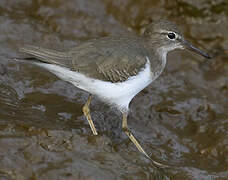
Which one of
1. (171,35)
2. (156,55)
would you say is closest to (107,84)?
(156,55)

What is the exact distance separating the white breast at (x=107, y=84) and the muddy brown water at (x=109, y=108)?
0.60 meters

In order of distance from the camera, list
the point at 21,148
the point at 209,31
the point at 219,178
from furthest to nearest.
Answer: the point at 209,31 → the point at 219,178 → the point at 21,148

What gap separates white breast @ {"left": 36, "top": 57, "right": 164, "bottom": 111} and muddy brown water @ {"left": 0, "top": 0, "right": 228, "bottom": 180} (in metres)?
0.60

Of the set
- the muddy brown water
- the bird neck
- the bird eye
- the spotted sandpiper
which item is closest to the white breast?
the spotted sandpiper

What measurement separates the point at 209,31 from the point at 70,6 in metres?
3.13

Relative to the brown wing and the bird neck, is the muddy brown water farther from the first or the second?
the bird neck

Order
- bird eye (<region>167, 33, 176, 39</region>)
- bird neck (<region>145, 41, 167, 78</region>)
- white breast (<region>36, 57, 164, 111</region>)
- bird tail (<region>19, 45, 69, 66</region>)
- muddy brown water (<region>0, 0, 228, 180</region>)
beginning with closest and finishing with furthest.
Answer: muddy brown water (<region>0, 0, 228, 180</region>) → bird tail (<region>19, 45, 69, 66</region>) → white breast (<region>36, 57, 164, 111</region>) → bird neck (<region>145, 41, 167, 78</region>) → bird eye (<region>167, 33, 176, 39</region>)

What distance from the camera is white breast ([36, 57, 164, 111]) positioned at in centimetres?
578

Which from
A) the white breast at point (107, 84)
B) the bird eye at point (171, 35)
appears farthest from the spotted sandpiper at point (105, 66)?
the bird eye at point (171, 35)

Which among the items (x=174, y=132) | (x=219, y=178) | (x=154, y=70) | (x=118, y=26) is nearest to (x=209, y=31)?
(x=118, y=26)

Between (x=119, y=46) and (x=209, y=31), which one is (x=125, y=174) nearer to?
(x=119, y=46)

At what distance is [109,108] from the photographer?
7113 millimetres

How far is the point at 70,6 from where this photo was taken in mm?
9508

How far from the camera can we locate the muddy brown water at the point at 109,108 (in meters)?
5.20
